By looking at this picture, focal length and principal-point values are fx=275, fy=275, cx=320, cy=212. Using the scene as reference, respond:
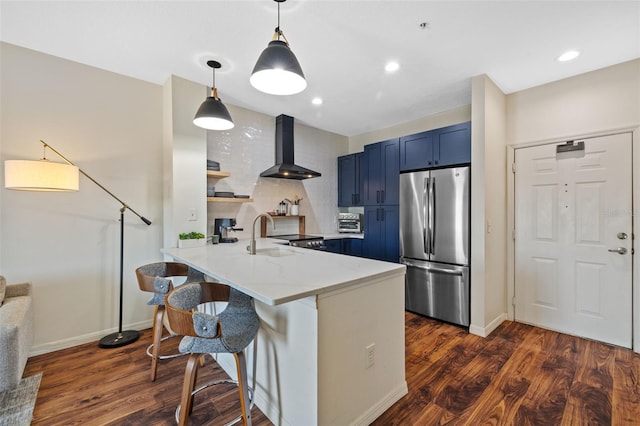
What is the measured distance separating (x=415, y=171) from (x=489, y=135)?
926mm

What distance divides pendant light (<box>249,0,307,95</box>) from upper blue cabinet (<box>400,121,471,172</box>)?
224cm

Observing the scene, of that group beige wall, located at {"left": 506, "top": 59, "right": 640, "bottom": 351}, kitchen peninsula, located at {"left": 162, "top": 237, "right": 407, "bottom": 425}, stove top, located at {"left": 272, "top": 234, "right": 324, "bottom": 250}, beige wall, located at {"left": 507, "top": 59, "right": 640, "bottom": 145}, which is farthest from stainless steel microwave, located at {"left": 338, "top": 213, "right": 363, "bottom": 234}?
kitchen peninsula, located at {"left": 162, "top": 237, "right": 407, "bottom": 425}

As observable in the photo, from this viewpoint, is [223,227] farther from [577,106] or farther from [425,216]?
[577,106]

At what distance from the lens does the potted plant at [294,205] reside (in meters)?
4.39

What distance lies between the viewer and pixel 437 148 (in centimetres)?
337

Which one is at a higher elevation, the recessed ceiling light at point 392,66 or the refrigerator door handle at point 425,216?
Result: the recessed ceiling light at point 392,66

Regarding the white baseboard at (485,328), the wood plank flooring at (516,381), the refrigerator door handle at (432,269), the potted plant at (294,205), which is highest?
the potted plant at (294,205)

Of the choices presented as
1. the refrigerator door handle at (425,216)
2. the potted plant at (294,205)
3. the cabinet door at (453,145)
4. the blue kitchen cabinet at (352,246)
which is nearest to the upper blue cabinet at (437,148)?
the cabinet door at (453,145)

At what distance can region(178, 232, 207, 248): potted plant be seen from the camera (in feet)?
9.46

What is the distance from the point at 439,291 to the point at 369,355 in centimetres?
196

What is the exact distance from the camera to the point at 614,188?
2674mm

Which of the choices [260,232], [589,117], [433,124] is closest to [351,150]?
[433,124]

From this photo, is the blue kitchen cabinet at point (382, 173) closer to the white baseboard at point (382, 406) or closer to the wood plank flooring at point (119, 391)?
the white baseboard at point (382, 406)

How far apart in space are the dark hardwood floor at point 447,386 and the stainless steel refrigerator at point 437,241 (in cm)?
56
